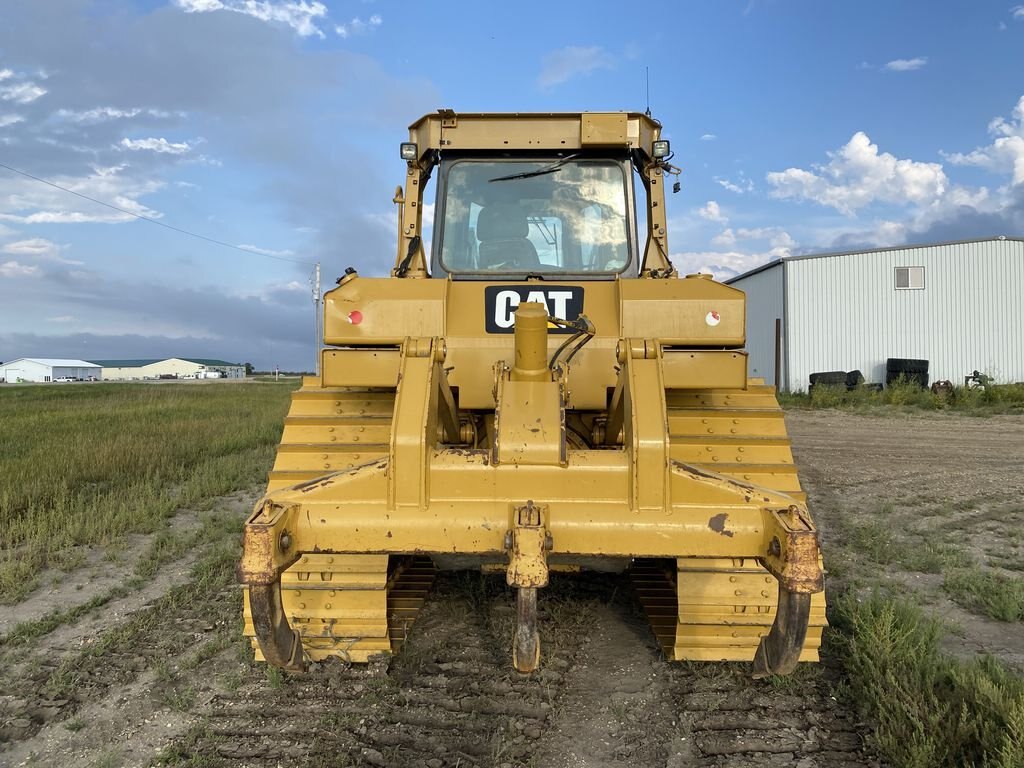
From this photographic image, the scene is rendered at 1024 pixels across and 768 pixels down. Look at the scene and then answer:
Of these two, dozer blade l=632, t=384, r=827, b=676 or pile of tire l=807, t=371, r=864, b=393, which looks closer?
dozer blade l=632, t=384, r=827, b=676

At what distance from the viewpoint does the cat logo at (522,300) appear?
11.8ft

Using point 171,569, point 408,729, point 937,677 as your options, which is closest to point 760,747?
point 937,677

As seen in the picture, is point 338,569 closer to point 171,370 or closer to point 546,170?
point 546,170

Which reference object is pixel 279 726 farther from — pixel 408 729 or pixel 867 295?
pixel 867 295

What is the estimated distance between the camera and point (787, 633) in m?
2.32

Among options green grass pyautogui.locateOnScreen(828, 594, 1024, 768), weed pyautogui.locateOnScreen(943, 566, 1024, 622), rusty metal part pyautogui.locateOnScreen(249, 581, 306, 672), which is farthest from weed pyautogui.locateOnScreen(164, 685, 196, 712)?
weed pyautogui.locateOnScreen(943, 566, 1024, 622)

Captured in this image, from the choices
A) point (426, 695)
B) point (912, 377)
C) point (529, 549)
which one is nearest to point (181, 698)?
point (426, 695)

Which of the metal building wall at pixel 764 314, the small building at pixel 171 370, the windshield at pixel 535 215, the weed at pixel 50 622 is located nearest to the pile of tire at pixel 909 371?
the metal building wall at pixel 764 314

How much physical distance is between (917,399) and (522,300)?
1758cm

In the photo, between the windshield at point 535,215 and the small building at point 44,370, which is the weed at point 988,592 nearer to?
the windshield at point 535,215

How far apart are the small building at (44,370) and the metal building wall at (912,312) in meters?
112

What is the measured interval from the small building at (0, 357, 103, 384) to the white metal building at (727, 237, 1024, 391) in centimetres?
11188

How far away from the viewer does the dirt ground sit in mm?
2770

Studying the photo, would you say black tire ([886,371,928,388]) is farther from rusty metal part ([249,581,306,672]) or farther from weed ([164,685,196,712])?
rusty metal part ([249,581,306,672])
